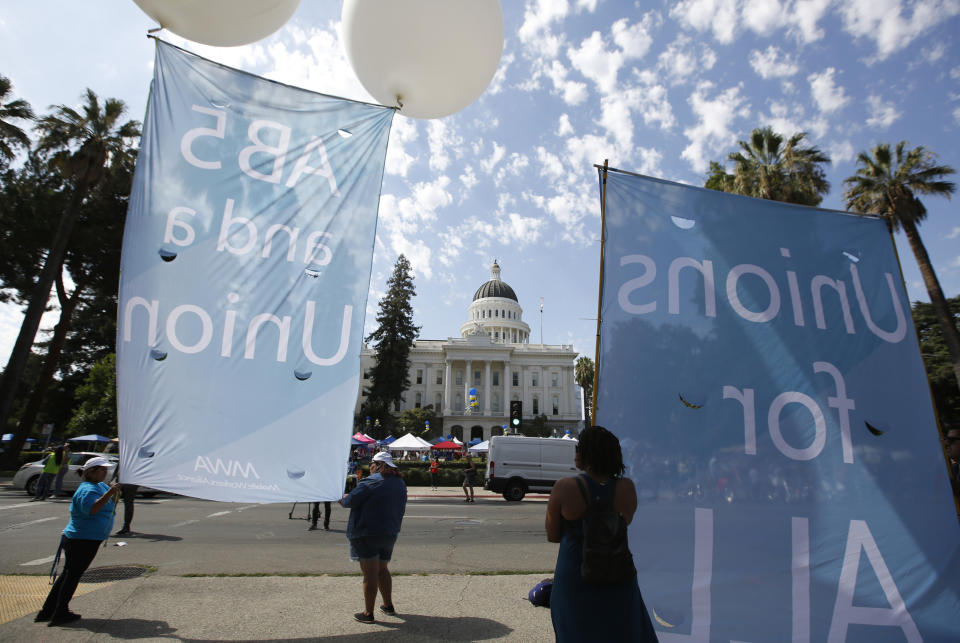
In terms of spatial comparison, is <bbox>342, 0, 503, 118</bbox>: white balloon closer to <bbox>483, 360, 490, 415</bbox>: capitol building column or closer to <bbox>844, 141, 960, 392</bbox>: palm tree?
<bbox>844, 141, 960, 392</bbox>: palm tree

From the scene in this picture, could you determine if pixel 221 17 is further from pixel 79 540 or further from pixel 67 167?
pixel 67 167

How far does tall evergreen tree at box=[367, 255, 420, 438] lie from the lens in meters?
51.4

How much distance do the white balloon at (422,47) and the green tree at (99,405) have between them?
1350 inches

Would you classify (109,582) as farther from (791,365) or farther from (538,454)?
(538,454)

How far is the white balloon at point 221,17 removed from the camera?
10.6 ft

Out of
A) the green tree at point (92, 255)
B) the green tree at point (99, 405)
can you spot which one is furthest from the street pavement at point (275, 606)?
the green tree at point (99, 405)

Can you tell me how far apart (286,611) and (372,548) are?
980mm

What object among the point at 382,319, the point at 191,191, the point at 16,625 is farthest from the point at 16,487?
the point at 382,319

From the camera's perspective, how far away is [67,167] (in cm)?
1953

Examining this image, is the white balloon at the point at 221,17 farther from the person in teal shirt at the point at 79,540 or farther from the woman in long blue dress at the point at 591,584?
the person in teal shirt at the point at 79,540

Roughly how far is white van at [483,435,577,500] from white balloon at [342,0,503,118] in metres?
15.2

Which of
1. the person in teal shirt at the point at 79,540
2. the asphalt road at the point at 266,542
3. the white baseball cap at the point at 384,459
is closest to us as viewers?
the person in teal shirt at the point at 79,540

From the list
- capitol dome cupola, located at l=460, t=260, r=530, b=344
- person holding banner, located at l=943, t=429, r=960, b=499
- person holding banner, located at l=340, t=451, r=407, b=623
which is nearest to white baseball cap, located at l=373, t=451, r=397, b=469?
person holding banner, located at l=340, t=451, r=407, b=623

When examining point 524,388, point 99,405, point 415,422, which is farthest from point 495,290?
point 99,405
